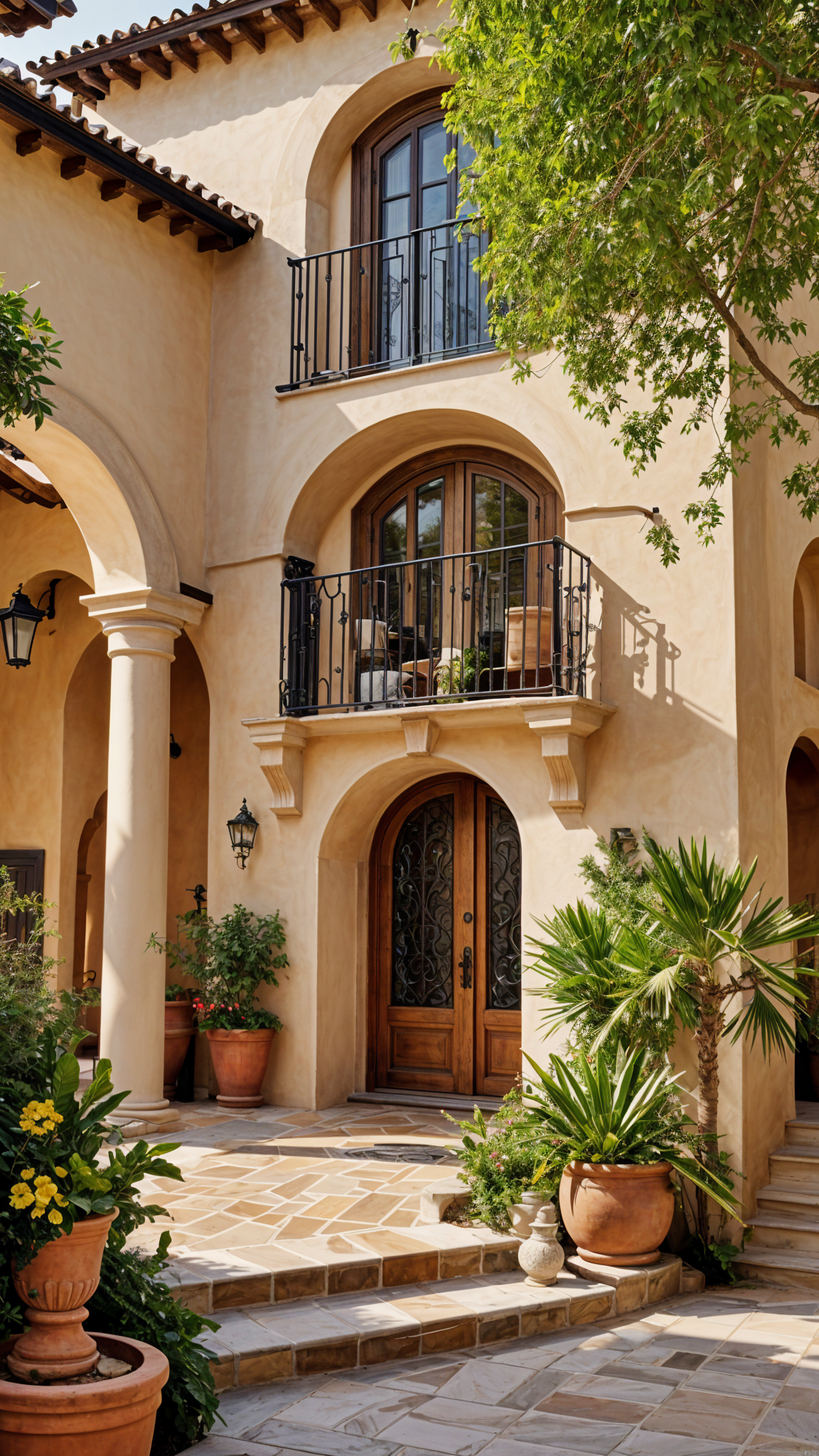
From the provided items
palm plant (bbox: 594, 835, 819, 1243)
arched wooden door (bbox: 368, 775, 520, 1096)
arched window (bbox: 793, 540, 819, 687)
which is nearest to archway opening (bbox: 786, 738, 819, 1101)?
arched window (bbox: 793, 540, 819, 687)

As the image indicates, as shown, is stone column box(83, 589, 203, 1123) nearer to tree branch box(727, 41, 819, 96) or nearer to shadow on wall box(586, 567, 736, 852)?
shadow on wall box(586, 567, 736, 852)

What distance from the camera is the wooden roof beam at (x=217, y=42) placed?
1164 centimetres

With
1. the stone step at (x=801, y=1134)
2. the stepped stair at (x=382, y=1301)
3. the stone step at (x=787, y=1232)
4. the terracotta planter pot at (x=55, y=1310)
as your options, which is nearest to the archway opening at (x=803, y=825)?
the stone step at (x=801, y=1134)

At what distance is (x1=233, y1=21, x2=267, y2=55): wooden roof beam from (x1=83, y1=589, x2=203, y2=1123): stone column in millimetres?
5402

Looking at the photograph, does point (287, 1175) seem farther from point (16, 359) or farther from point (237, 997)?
point (16, 359)

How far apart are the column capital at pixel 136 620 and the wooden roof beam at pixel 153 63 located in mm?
5525

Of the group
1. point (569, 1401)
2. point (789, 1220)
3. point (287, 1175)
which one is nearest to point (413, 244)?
point (287, 1175)

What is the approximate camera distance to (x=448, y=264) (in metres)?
10.7

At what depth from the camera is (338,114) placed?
1127 centimetres

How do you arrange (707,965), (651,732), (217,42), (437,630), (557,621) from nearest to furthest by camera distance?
(707,965)
(651,732)
(557,621)
(437,630)
(217,42)

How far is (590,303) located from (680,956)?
3.89 meters

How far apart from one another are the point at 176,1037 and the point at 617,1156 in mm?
4680

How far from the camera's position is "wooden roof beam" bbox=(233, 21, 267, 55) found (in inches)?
452

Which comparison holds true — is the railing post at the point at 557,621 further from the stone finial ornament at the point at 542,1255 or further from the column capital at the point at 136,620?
the stone finial ornament at the point at 542,1255
